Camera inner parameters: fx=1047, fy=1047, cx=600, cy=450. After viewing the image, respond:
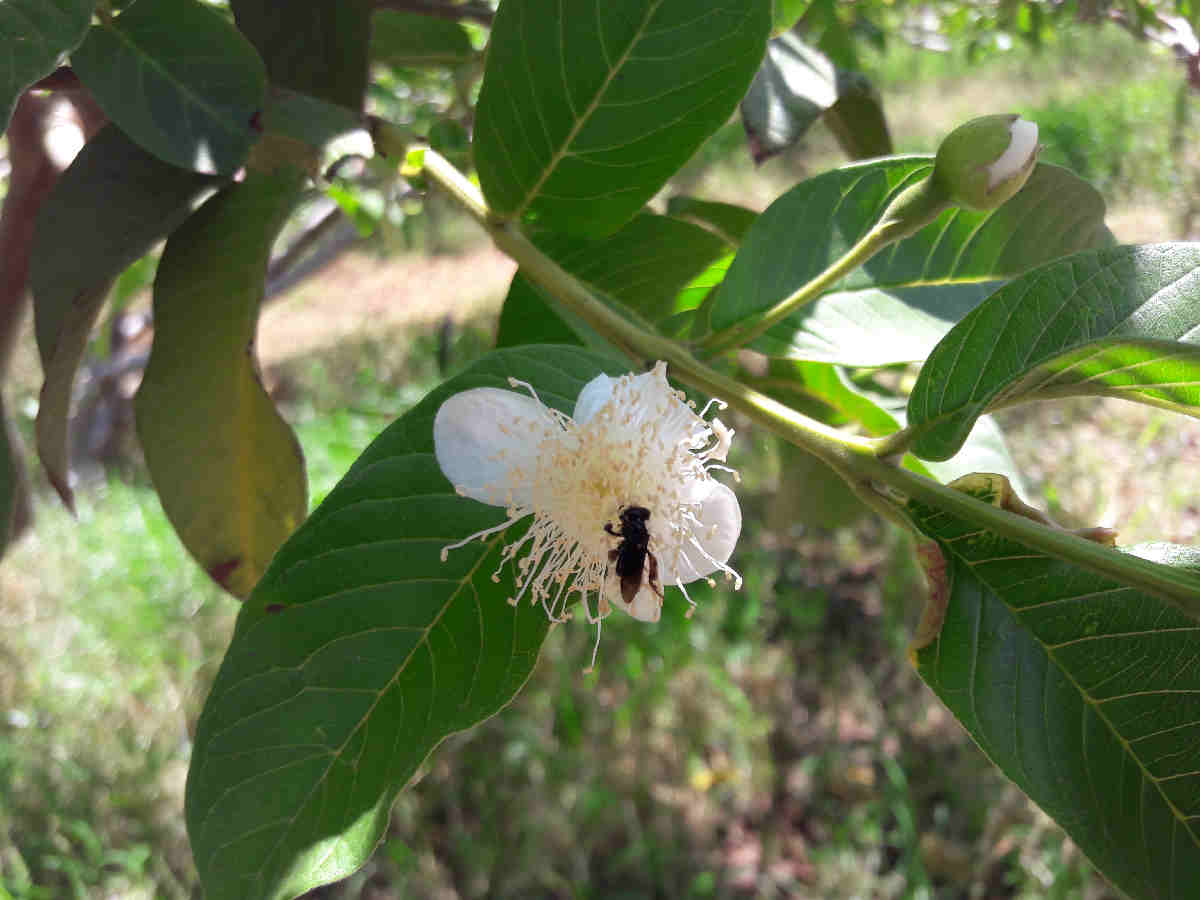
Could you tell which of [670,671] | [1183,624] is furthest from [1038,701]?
[670,671]

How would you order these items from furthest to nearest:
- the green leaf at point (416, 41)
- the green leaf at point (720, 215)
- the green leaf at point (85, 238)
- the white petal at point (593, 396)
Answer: the green leaf at point (416, 41)
the green leaf at point (720, 215)
the green leaf at point (85, 238)
the white petal at point (593, 396)

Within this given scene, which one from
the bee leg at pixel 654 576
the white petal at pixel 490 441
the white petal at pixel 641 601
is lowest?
the white petal at pixel 641 601

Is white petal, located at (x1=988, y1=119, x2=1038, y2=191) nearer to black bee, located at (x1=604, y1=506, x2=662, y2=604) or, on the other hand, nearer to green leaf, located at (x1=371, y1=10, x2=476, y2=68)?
black bee, located at (x1=604, y1=506, x2=662, y2=604)

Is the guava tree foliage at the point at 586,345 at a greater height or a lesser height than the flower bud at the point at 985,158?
lesser

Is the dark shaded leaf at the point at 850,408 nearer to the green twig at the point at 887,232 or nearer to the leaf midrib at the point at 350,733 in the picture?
the green twig at the point at 887,232

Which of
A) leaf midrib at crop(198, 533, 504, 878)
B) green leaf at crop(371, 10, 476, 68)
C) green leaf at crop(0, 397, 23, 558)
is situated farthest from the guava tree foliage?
green leaf at crop(371, 10, 476, 68)

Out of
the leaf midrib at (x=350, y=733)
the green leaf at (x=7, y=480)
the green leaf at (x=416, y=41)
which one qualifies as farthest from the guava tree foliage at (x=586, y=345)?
the green leaf at (x=416, y=41)
